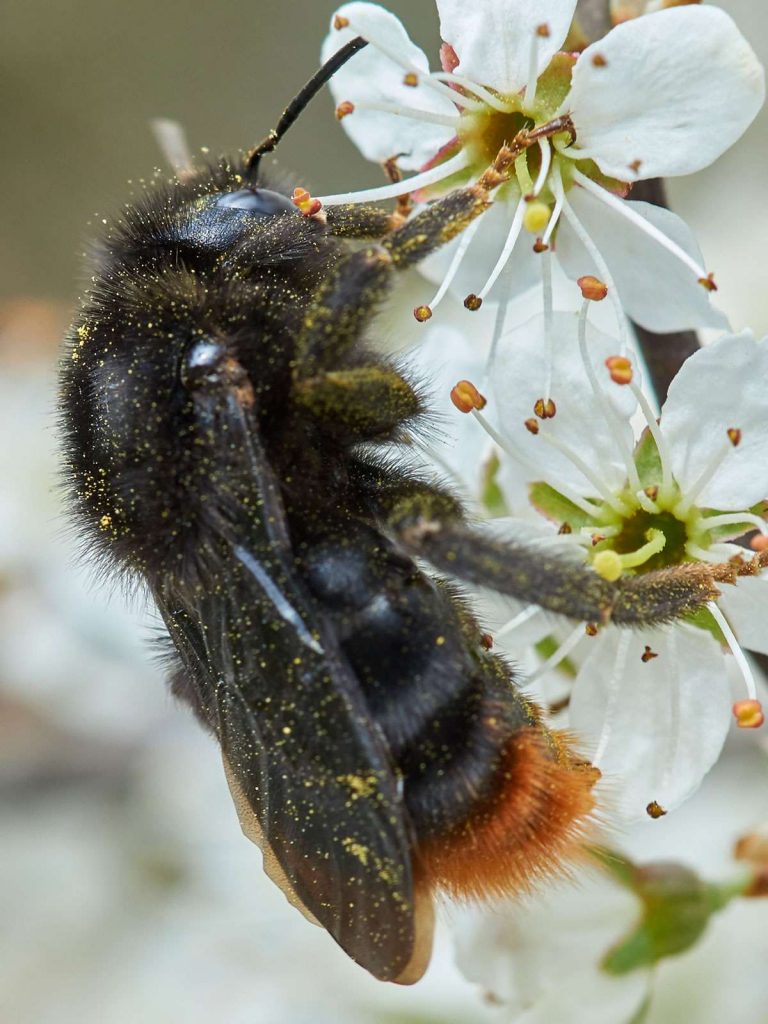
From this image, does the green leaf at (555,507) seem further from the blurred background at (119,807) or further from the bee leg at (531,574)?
the blurred background at (119,807)

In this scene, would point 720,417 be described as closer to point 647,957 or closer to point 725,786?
point 647,957

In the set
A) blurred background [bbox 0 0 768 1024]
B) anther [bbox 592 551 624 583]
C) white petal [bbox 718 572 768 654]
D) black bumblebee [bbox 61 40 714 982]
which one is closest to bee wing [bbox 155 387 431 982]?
black bumblebee [bbox 61 40 714 982]

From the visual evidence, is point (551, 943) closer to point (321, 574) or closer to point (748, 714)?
point (748, 714)

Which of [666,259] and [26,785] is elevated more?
[26,785]

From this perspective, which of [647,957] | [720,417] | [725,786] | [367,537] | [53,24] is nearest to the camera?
[367,537]

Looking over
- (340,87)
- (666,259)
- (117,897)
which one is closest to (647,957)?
(666,259)

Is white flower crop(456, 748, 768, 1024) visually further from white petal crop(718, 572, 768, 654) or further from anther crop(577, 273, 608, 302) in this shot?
anther crop(577, 273, 608, 302)
